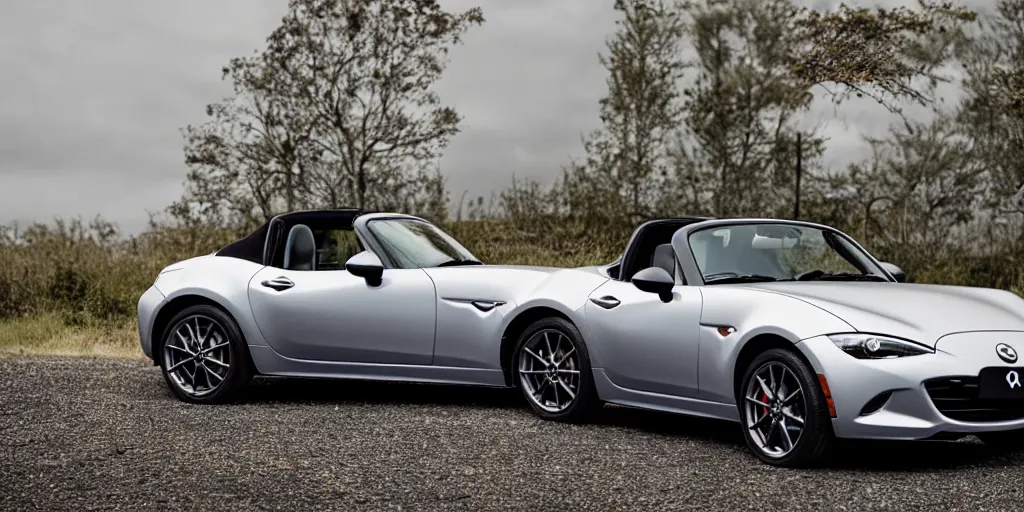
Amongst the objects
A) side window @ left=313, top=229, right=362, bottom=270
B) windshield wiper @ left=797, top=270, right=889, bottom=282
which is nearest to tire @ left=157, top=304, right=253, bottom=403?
side window @ left=313, top=229, right=362, bottom=270

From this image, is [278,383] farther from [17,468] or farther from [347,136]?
Answer: [347,136]

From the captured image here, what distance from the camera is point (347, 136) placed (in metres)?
25.5

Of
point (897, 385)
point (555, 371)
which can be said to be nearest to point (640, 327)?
point (555, 371)

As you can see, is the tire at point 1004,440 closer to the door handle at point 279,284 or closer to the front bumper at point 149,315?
the door handle at point 279,284

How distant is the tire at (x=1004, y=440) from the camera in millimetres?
6902

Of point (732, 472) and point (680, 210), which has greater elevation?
point (680, 210)

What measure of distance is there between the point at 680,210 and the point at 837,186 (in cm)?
493

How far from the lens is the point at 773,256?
293 inches

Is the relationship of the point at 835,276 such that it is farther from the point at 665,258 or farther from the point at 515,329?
the point at 515,329

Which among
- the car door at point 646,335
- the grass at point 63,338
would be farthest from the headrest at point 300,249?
the grass at point 63,338

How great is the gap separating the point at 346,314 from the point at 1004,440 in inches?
185

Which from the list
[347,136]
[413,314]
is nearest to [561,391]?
[413,314]

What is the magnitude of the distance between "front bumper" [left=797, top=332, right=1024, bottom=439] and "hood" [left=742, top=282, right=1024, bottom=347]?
5.5 inches

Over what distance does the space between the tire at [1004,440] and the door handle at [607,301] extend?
2419mm
